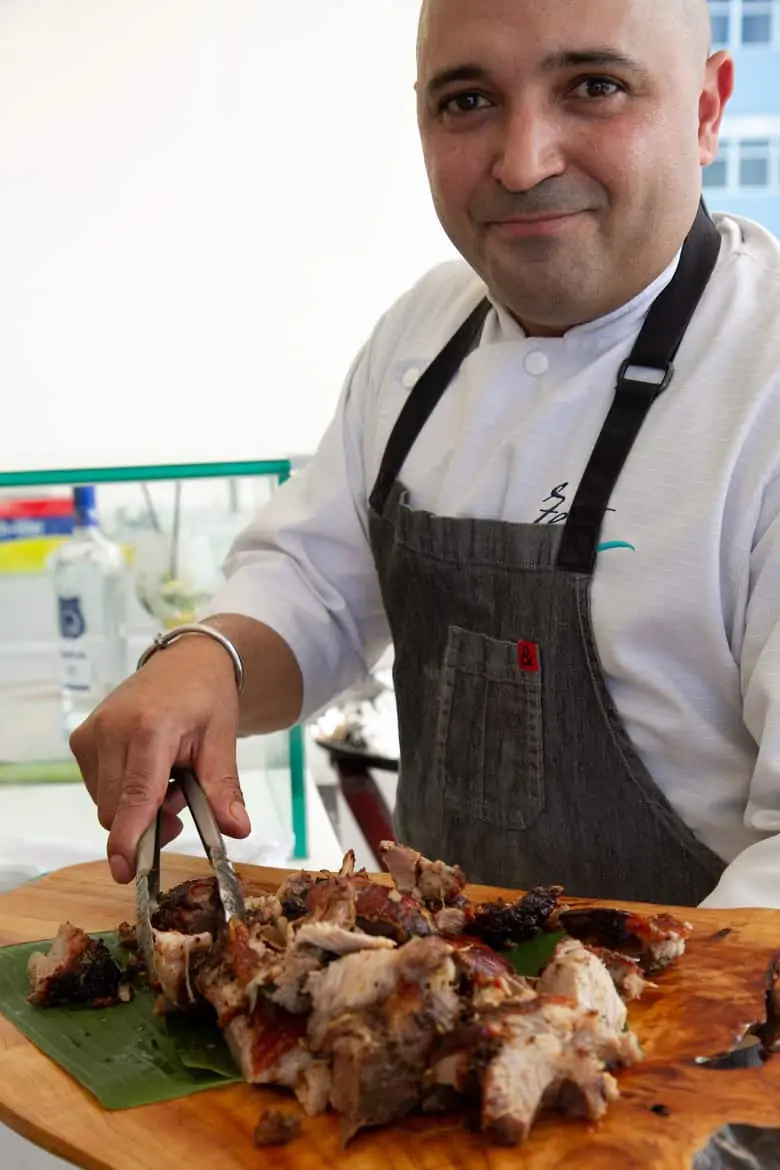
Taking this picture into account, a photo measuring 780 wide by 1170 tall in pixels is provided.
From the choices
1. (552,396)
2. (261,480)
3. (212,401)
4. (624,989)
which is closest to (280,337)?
(212,401)

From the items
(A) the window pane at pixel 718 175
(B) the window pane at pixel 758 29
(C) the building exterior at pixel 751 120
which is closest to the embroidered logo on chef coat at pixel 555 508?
(C) the building exterior at pixel 751 120

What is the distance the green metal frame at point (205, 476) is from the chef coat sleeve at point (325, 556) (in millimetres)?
211

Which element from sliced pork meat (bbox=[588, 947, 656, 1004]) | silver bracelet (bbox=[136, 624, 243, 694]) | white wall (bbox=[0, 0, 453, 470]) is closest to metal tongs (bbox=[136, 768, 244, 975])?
silver bracelet (bbox=[136, 624, 243, 694])

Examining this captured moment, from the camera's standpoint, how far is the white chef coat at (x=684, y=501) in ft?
4.53

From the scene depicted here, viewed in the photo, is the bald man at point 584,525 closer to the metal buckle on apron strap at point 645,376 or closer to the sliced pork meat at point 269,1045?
the metal buckle on apron strap at point 645,376

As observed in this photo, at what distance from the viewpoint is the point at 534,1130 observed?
3.12ft

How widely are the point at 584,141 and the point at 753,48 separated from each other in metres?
2.26

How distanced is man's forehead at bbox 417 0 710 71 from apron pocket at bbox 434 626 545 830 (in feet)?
2.10

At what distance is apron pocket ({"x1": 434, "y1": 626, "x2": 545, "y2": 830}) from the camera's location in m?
1.50

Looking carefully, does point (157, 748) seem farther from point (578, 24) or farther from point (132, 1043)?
point (578, 24)

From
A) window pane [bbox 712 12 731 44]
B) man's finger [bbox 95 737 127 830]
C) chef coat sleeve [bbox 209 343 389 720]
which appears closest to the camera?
man's finger [bbox 95 737 127 830]

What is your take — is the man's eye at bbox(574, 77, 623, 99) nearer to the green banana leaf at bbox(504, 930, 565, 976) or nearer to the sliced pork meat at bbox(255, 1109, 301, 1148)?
the green banana leaf at bbox(504, 930, 565, 976)

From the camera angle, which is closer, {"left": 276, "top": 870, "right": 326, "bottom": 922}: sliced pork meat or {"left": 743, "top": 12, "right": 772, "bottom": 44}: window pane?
{"left": 276, "top": 870, "right": 326, "bottom": 922}: sliced pork meat

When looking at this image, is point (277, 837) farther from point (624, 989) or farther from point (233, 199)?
point (233, 199)
